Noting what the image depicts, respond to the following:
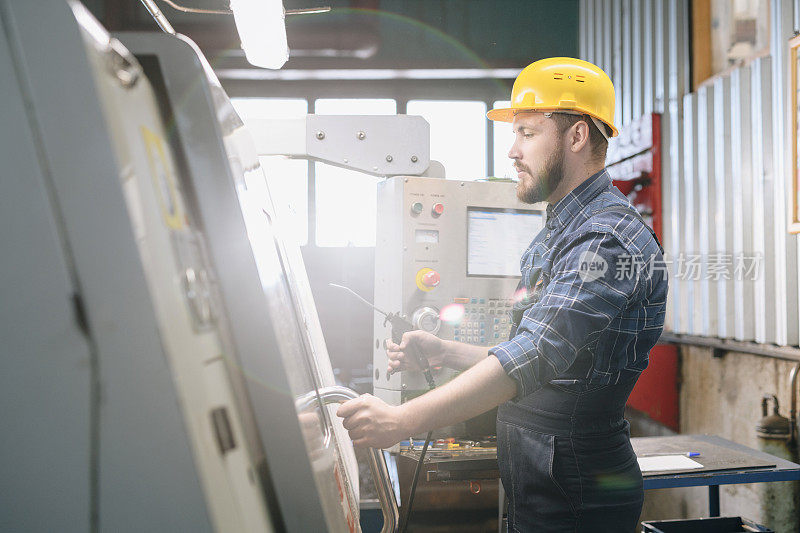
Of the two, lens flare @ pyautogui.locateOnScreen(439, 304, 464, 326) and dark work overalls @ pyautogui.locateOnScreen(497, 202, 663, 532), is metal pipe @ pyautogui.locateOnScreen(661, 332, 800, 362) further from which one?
dark work overalls @ pyautogui.locateOnScreen(497, 202, 663, 532)

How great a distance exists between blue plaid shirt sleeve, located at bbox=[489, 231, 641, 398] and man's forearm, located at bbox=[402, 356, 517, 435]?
2 centimetres

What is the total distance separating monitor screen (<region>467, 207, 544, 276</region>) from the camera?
7.04ft

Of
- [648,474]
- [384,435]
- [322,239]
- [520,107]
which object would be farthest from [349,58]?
[384,435]

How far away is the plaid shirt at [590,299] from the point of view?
1.13 meters

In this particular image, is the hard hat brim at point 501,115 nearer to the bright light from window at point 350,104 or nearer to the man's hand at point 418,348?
the man's hand at point 418,348

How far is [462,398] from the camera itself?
1081 millimetres

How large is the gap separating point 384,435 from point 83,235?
70cm

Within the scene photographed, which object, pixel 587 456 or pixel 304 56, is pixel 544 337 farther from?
pixel 304 56

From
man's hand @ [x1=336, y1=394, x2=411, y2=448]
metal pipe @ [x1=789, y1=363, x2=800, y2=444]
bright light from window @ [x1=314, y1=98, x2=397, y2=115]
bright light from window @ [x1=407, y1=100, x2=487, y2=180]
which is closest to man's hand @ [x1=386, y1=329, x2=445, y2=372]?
man's hand @ [x1=336, y1=394, x2=411, y2=448]

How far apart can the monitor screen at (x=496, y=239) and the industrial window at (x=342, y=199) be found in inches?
125

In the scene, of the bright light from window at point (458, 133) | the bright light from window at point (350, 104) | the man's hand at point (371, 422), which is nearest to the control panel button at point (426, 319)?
the man's hand at point (371, 422)

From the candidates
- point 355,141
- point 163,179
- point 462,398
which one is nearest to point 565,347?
point 462,398

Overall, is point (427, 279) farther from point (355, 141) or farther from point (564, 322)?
point (564, 322)

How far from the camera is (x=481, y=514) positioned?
1.87 m
